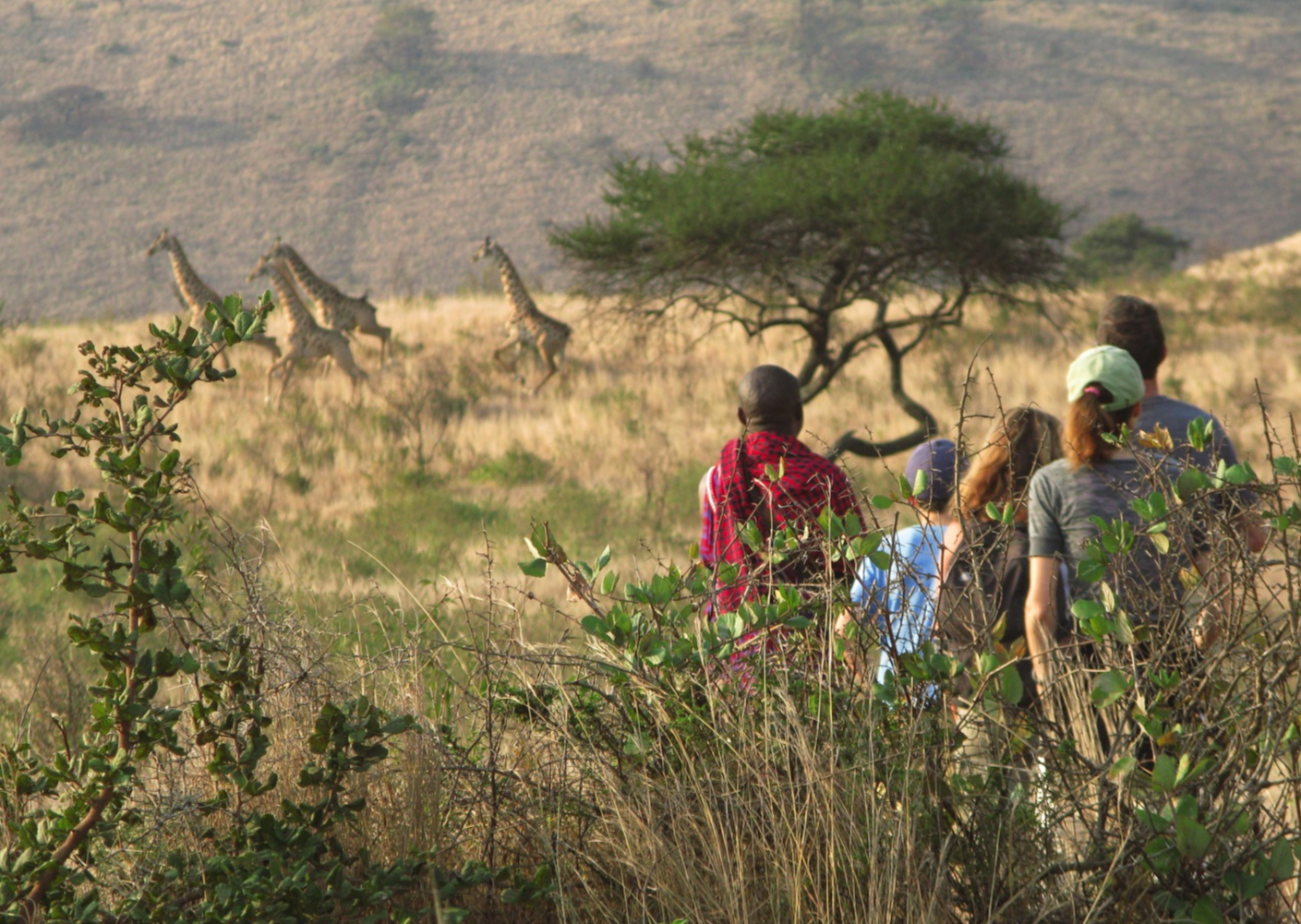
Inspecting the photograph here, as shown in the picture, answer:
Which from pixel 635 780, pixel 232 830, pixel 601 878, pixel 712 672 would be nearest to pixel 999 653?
pixel 712 672

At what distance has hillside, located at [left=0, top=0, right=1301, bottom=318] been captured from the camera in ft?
142

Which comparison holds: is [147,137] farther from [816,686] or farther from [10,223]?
[816,686]

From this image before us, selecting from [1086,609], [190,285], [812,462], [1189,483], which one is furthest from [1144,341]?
[190,285]

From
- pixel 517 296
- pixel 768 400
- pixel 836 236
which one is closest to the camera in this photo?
pixel 768 400

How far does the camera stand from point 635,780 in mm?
2297

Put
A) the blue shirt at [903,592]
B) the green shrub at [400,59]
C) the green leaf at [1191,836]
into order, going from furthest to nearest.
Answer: the green shrub at [400,59], the blue shirt at [903,592], the green leaf at [1191,836]

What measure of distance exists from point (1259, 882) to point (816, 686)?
2.75 feet

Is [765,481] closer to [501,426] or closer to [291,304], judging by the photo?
[501,426]

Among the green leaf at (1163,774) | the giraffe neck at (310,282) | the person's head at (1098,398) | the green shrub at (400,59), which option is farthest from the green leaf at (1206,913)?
the green shrub at (400,59)

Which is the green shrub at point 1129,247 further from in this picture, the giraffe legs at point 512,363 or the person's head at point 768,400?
the person's head at point 768,400

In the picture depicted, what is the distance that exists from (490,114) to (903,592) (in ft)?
174

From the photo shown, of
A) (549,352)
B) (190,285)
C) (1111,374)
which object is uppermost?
(190,285)

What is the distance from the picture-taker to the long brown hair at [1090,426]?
2.91m

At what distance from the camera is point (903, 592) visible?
2232 mm
